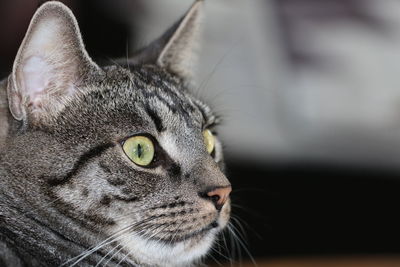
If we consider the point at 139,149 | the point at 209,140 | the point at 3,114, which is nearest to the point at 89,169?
the point at 139,149

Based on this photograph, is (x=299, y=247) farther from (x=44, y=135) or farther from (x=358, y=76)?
(x=44, y=135)

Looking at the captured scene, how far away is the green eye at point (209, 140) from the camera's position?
1.77 meters

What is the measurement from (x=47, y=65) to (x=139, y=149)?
288mm

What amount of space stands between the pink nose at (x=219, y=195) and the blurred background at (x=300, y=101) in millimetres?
1436

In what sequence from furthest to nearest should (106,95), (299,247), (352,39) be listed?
(352,39)
(299,247)
(106,95)

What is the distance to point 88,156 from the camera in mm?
1454

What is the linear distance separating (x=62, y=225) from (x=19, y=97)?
30 cm

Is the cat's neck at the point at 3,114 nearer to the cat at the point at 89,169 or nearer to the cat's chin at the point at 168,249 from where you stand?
the cat at the point at 89,169

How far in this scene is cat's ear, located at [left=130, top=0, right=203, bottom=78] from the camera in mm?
1917

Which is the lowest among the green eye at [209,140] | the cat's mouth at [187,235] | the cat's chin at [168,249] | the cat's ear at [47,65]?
the cat's chin at [168,249]

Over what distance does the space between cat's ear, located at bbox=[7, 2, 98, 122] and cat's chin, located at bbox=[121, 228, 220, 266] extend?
362 millimetres

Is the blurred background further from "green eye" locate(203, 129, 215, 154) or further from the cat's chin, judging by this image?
the cat's chin

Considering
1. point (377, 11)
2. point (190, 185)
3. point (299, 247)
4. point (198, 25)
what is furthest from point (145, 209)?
point (377, 11)

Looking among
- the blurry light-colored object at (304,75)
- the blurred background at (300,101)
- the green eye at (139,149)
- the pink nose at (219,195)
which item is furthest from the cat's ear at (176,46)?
the blurry light-colored object at (304,75)
